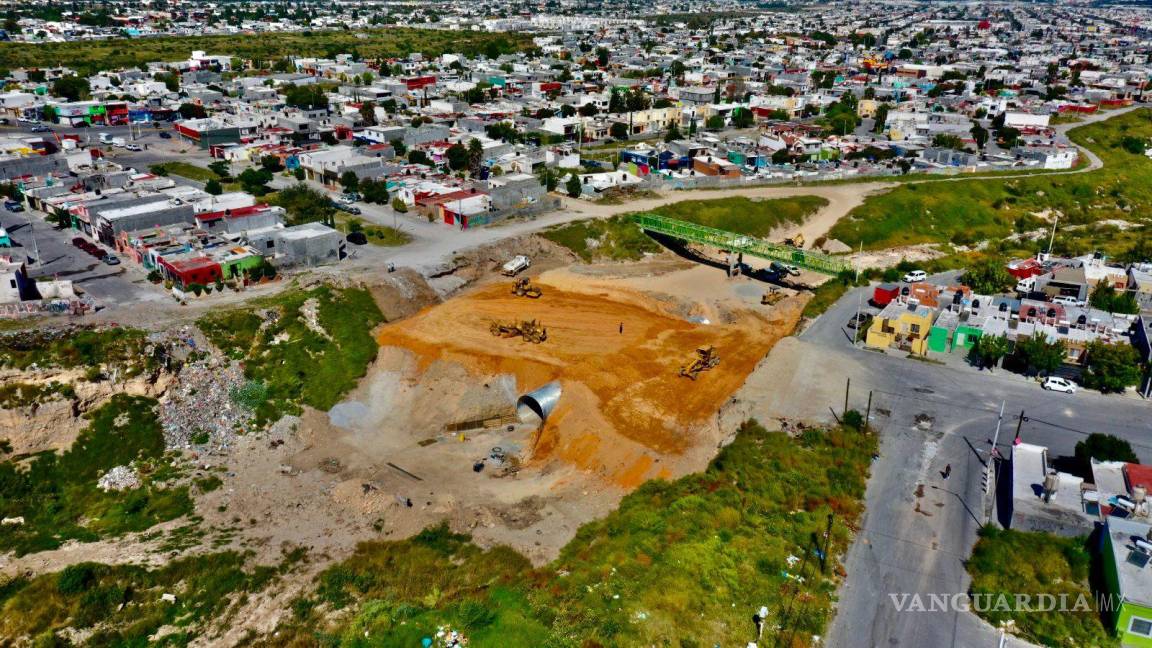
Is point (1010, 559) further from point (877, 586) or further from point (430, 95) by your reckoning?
point (430, 95)

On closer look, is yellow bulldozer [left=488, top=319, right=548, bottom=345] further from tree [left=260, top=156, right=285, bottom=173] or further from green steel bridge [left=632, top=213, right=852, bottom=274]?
tree [left=260, top=156, right=285, bottom=173]

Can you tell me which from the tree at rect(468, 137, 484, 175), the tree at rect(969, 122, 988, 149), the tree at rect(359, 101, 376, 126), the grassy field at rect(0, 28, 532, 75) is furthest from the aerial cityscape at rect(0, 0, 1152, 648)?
the grassy field at rect(0, 28, 532, 75)

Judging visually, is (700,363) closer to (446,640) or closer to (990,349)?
(990,349)

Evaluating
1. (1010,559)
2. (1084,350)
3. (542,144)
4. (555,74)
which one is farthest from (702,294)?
(555,74)

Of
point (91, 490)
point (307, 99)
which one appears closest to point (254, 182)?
point (91, 490)

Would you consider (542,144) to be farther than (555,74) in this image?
No
